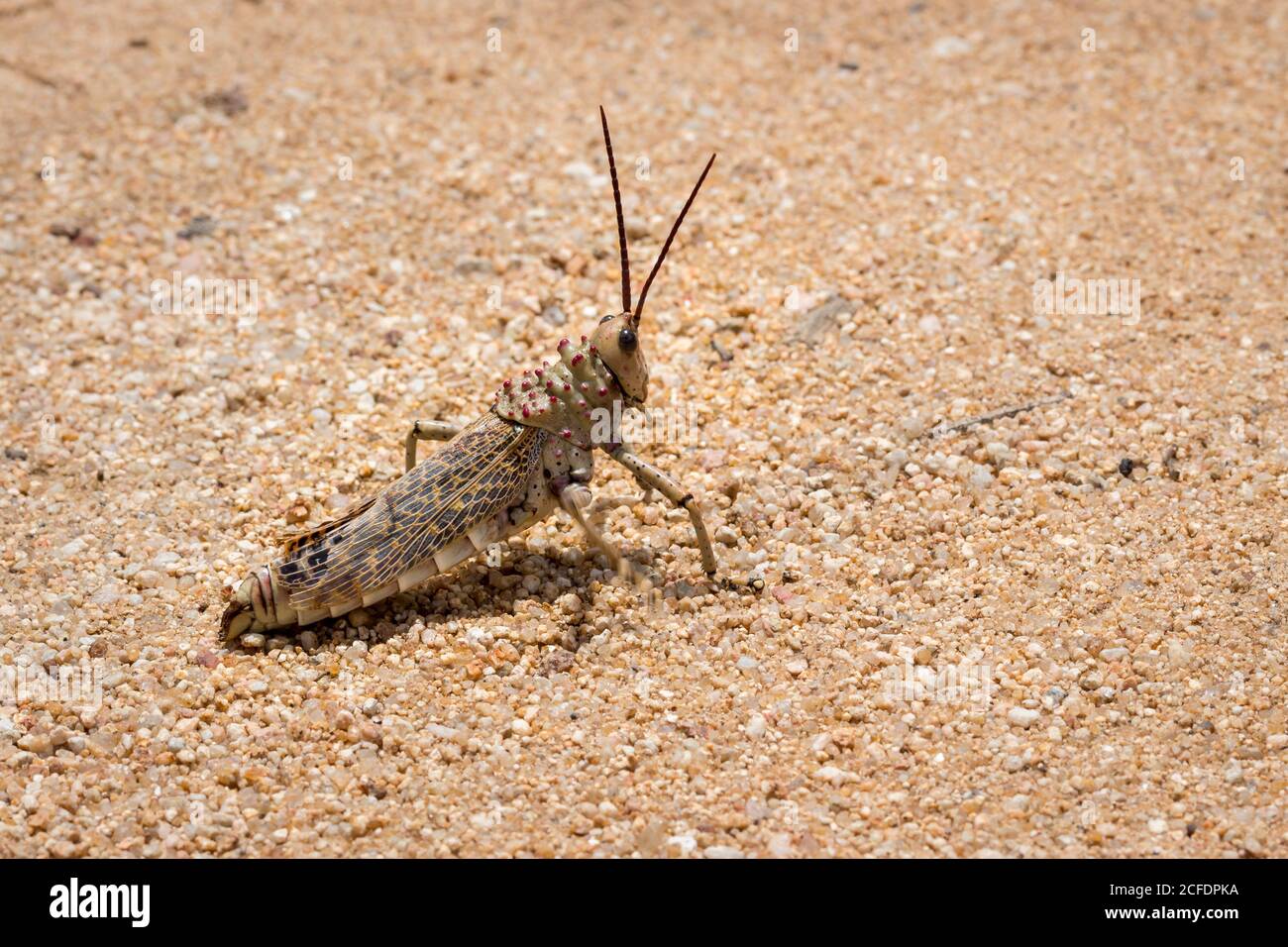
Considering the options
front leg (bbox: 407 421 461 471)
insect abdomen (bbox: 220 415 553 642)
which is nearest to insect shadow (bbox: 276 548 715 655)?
insect abdomen (bbox: 220 415 553 642)

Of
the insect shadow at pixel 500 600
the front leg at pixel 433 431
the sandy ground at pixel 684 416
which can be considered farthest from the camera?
the front leg at pixel 433 431

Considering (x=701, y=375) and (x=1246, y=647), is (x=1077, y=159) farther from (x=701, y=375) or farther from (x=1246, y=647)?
(x=1246, y=647)

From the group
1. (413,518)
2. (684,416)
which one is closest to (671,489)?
(413,518)

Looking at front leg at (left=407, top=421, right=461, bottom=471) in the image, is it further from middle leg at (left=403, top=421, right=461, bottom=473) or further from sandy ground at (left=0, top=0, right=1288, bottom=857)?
sandy ground at (left=0, top=0, right=1288, bottom=857)

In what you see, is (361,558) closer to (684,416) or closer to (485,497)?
(485,497)

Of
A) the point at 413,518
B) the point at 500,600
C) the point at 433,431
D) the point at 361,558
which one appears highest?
the point at 433,431

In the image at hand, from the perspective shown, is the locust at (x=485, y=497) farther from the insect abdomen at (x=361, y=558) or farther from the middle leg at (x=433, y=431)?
the middle leg at (x=433, y=431)

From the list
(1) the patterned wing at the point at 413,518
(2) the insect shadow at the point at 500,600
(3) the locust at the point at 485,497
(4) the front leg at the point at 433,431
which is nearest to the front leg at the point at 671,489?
(3) the locust at the point at 485,497
